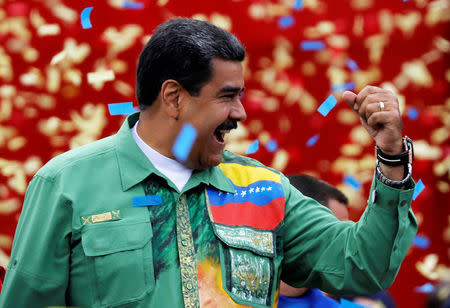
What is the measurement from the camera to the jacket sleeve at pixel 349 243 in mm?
2023

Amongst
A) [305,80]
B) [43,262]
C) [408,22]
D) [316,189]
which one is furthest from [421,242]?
[43,262]

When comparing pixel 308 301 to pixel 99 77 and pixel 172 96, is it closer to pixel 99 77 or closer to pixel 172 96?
pixel 172 96

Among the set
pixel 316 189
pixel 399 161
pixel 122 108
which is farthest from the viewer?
pixel 316 189

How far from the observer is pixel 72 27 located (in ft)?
14.7

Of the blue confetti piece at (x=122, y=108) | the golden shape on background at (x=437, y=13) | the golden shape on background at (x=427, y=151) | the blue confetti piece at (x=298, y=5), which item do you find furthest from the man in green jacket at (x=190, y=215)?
the golden shape on background at (x=437, y=13)

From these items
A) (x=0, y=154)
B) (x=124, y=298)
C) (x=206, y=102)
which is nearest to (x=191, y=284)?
(x=124, y=298)

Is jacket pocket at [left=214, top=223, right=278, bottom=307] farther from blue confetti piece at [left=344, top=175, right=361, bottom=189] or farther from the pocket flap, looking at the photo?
blue confetti piece at [left=344, top=175, right=361, bottom=189]

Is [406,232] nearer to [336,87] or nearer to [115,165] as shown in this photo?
[115,165]

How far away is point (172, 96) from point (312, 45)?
265 cm

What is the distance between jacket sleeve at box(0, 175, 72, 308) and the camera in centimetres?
200

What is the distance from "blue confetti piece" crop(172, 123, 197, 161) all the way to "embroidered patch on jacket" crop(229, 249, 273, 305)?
37 centimetres

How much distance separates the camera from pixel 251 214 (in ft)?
7.36

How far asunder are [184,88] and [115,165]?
356 mm

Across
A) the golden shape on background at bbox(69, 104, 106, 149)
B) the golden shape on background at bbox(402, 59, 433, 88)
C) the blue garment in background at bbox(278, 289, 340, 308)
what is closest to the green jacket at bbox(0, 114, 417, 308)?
the blue garment in background at bbox(278, 289, 340, 308)
